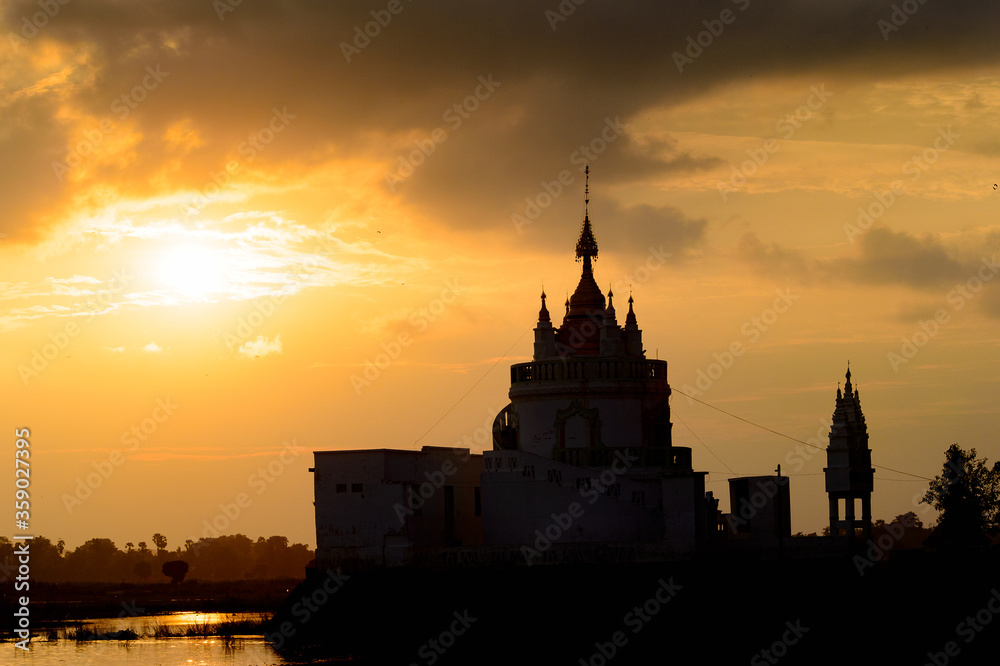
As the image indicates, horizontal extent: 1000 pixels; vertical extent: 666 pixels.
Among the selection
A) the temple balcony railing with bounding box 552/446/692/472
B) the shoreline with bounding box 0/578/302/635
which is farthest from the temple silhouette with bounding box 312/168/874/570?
the shoreline with bounding box 0/578/302/635

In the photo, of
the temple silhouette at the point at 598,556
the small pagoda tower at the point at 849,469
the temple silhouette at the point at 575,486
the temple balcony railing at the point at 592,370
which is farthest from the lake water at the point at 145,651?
the small pagoda tower at the point at 849,469

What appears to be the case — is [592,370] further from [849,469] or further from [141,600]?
[141,600]

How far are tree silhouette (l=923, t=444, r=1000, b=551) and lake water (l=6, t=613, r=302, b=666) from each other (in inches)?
1728

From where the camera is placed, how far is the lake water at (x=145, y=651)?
80875 millimetres

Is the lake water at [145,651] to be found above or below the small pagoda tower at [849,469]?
below

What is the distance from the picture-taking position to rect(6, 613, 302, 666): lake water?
265 feet

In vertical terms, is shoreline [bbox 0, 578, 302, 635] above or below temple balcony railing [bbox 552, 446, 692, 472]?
below

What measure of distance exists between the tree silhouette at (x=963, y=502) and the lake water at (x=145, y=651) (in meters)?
43.9

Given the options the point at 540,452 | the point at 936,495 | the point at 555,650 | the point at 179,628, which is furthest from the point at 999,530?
the point at 179,628

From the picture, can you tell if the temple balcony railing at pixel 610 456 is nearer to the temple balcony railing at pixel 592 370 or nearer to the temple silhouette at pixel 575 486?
the temple silhouette at pixel 575 486

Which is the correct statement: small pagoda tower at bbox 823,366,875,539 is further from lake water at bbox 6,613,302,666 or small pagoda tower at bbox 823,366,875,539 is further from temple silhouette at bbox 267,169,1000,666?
lake water at bbox 6,613,302,666

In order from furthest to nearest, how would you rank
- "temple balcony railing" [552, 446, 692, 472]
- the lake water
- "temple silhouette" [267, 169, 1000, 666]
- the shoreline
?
1. the shoreline
2. "temple balcony railing" [552, 446, 692, 472]
3. the lake water
4. "temple silhouette" [267, 169, 1000, 666]

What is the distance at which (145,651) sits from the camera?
88.0 m

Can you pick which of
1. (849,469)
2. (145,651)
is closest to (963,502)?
(849,469)
